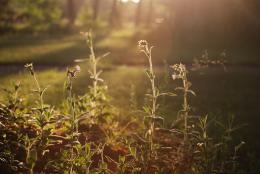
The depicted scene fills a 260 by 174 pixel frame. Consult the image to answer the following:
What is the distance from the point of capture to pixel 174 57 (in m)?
18.9

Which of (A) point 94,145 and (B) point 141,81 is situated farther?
(B) point 141,81

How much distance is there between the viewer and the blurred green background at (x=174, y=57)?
10.5m

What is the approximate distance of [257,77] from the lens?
585 inches

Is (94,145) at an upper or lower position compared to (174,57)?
lower

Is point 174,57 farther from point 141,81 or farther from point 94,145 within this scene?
point 94,145

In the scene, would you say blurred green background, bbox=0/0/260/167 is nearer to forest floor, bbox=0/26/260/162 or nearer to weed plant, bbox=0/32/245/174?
forest floor, bbox=0/26/260/162

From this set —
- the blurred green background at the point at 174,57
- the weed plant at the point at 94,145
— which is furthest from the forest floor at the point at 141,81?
the weed plant at the point at 94,145

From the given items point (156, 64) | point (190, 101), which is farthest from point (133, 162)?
point (156, 64)

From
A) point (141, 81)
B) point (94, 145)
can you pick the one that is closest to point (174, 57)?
point (141, 81)

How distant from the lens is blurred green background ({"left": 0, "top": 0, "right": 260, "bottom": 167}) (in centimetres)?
1052

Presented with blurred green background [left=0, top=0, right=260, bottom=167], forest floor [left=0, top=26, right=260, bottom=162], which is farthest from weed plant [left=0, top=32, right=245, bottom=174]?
forest floor [left=0, top=26, right=260, bottom=162]

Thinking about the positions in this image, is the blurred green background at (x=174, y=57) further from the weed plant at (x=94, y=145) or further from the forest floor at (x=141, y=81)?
the weed plant at (x=94, y=145)

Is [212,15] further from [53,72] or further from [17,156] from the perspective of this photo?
[17,156]

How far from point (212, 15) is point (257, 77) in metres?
12.5
